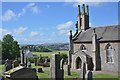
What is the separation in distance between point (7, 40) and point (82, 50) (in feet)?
91.1

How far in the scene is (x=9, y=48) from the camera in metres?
55.0

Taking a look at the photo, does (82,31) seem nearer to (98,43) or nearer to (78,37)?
(78,37)

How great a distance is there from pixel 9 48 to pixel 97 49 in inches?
1087

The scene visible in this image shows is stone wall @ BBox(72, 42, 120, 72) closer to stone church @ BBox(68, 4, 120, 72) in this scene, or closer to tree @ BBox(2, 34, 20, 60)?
stone church @ BBox(68, 4, 120, 72)

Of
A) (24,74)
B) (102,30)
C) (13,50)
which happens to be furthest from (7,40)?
(24,74)

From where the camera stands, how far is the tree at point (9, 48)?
5344cm

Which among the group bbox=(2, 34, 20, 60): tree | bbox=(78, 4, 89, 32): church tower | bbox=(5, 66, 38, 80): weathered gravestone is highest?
bbox=(78, 4, 89, 32): church tower

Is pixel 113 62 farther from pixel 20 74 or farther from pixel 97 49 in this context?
pixel 20 74

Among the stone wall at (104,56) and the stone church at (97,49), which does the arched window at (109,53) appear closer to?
the stone church at (97,49)

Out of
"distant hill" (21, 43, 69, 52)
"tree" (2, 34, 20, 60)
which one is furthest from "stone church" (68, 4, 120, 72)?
"distant hill" (21, 43, 69, 52)

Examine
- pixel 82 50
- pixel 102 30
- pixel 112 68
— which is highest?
pixel 102 30

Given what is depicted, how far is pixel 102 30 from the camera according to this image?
3600cm

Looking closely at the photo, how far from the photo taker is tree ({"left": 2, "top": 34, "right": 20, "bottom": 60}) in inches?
2104

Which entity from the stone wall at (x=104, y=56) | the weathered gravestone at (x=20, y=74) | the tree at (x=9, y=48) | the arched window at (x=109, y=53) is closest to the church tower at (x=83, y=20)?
the stone wall at (x=104, y=56)
